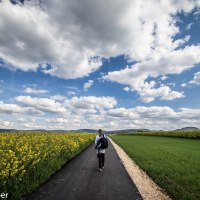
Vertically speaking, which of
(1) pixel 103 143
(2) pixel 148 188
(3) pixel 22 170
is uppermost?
(1) pixel 103 143

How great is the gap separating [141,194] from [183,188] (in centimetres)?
216

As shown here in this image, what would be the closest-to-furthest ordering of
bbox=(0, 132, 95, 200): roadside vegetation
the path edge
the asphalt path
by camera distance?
1. bbox=(0, 132, 95, 200): roadside vegetation
2. the asphalt path
3. the path edge

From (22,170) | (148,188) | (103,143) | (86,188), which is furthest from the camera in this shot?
(103,143)

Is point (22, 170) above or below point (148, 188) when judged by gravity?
above

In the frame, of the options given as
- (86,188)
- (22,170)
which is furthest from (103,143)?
(22,170)

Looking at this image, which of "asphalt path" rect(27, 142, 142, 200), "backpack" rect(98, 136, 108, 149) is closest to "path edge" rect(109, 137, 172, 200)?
"asphalt path" rect(27, 142, 142, 200)

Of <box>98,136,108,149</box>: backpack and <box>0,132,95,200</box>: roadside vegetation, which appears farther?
<box>98,136,108,149</box>: backpack

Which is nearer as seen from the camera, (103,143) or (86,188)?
(86,188)

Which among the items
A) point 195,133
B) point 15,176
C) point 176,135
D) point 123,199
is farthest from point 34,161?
point 176,135

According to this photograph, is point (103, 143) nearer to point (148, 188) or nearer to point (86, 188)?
point (148, 188)

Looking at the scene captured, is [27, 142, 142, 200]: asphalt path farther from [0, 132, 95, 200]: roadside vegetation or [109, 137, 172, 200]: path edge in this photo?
[0, 132, 95, 200]: roadside vegetation

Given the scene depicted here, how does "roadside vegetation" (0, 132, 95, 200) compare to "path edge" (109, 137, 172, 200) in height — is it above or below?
above

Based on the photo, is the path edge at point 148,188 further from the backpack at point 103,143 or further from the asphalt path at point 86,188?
the backpack at point 103,143

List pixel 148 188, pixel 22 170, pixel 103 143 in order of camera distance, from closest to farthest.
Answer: pixel 22 170 < pixel 148 188 < pixel 103 143
